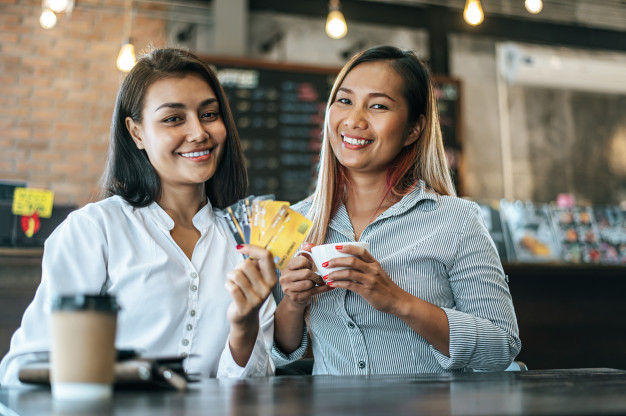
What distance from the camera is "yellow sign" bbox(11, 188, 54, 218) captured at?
3076mm

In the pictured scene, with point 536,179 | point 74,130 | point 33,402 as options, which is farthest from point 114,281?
point 536,179

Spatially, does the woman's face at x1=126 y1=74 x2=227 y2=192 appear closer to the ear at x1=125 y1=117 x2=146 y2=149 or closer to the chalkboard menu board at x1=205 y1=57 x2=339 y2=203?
the ear at x1=125 y1=117 x2=146 y2=149

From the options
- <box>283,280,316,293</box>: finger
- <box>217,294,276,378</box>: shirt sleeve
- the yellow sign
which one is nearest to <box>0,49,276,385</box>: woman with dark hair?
<box>217,294,276,378</box>: shirt sleeve

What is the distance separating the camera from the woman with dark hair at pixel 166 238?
5.02 ft

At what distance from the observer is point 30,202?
10.1ft

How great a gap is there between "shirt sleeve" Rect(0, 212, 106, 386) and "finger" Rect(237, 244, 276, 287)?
459 mm

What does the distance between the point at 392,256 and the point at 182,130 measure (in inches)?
25.7

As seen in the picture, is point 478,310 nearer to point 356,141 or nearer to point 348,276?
point 348,276

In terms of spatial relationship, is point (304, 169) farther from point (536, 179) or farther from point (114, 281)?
point (114, 281)

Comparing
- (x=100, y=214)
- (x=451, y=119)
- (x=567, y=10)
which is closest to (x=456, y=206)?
(x=100, y=214)

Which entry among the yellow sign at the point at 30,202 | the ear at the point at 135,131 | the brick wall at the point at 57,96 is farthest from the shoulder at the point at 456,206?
the brick wall at the point at 57,96

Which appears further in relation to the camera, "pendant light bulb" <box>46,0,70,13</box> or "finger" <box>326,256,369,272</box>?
"pendant light bulb" <box>46,0,70,13</box>

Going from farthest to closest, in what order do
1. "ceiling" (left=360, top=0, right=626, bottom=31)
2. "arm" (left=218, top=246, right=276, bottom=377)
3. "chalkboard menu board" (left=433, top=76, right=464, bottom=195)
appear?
"ceiling" (left=360, top=0, right=626, bottom=31)
"chalkboard menu board" (left=433, top=76, right=464, bottom=195)
"arm" (left=218, top=246, right=276, bottom=377)

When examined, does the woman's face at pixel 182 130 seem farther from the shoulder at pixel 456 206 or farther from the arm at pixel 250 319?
the shoulder at pixel 456 206
